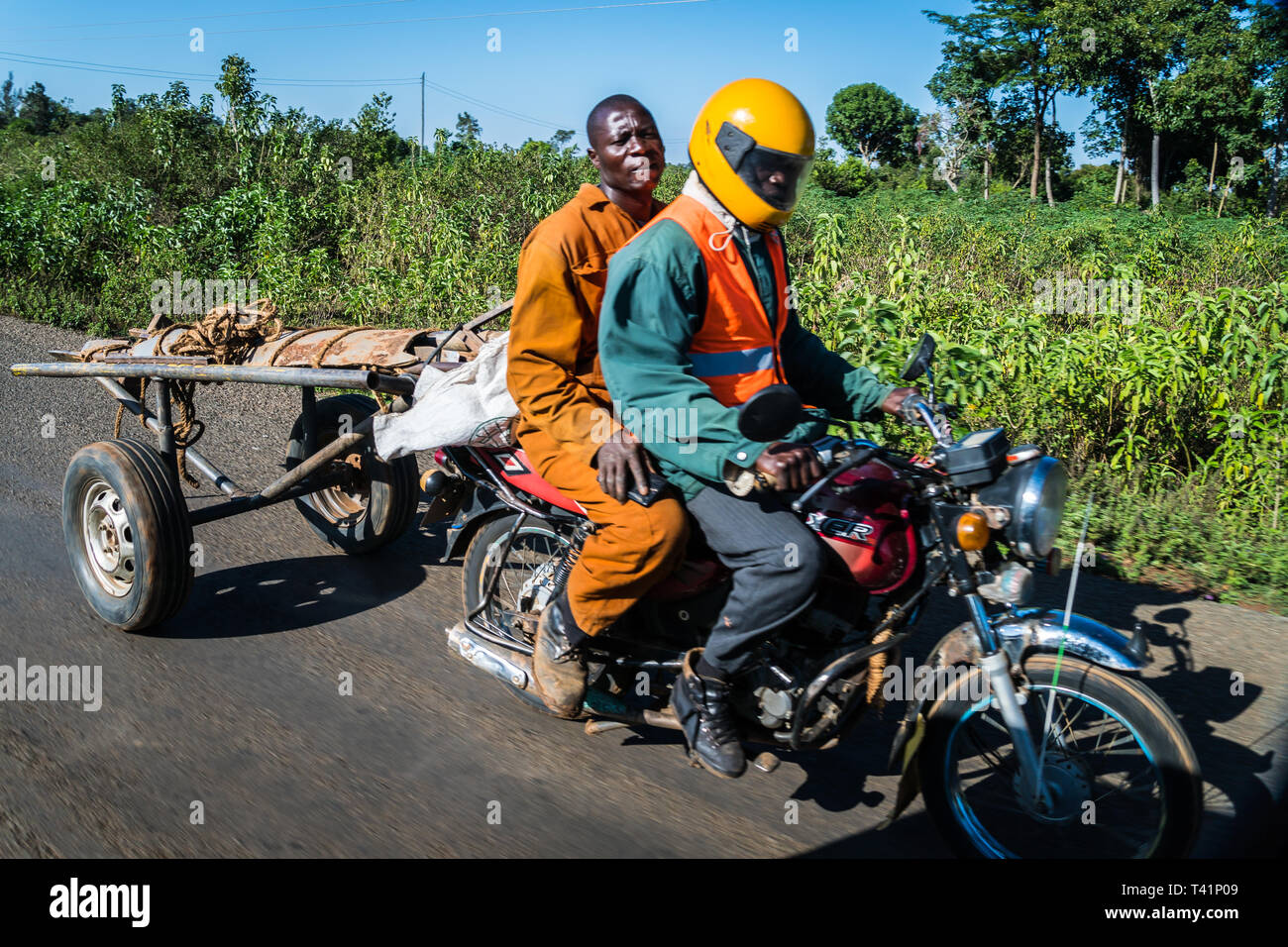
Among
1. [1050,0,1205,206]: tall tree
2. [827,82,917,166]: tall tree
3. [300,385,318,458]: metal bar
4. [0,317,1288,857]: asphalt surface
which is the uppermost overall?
[827,82,917,166]: tall tree

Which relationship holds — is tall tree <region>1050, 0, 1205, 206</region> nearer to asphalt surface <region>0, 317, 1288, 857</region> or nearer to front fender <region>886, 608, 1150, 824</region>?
asphalt surface <region>0, 317, 1288, 857</region>

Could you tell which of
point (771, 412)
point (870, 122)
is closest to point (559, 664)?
point (771, 412)

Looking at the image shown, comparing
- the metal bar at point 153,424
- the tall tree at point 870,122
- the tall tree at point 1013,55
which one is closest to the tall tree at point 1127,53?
the tall tree at point 1013,55

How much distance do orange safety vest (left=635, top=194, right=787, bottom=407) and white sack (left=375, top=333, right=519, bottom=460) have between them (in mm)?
882

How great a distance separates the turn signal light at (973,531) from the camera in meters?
2.71

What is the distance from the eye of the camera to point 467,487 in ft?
13.6

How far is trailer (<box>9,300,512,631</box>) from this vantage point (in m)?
4.31

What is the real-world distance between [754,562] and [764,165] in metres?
1.17

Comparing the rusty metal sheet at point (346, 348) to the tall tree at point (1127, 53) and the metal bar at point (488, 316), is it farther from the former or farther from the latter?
the tall tree at point (1127, 53)

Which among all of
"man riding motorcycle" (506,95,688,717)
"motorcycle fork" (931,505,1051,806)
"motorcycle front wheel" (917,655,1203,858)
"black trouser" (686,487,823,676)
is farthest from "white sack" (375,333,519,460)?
"motorcycle front wheel" (917,655,1203,858)

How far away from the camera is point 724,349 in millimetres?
3119
